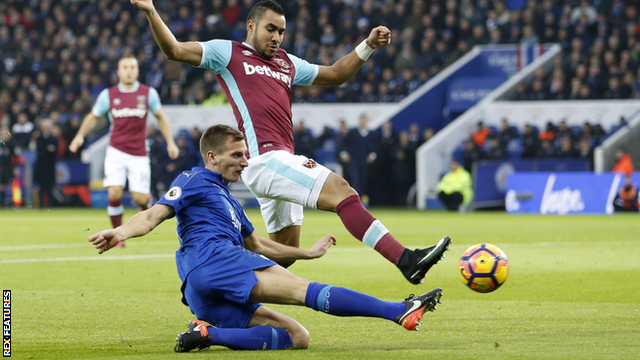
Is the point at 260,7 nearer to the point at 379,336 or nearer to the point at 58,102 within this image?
the point at 379,336

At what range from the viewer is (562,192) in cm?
1928

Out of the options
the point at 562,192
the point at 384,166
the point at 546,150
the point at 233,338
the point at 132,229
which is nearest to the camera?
the point at 132,229

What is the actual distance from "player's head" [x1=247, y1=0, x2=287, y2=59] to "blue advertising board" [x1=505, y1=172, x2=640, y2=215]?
13942 millimetres

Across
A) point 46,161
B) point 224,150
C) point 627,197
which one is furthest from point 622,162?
point 224,150

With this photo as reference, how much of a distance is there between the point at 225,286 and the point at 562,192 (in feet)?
51.5

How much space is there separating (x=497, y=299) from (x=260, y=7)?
9.31ft

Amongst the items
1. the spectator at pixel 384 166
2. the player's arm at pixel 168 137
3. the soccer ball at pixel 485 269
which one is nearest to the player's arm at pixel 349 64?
the soccer ball at pixel 485 269

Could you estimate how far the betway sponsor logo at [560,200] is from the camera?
19.1 metres

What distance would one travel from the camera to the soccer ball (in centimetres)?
566

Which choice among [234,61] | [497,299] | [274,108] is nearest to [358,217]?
[274,108]

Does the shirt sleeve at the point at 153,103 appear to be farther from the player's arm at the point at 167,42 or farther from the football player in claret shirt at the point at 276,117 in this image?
the player's arm at the point at 167,42

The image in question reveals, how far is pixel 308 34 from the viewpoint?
25.9 metres

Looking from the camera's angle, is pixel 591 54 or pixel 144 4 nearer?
pixel 144 4

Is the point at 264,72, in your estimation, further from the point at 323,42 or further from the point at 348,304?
the point at 323,42
